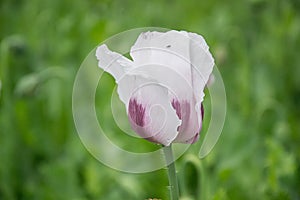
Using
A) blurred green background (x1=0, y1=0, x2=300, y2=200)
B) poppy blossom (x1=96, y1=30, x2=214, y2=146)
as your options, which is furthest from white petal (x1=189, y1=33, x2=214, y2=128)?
blurred green background (x1=0, y1=0, x2=300, y2=200)

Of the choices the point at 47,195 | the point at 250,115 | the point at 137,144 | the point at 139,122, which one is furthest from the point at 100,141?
the point at 139,122

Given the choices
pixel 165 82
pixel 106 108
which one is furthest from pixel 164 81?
pixel 106 108

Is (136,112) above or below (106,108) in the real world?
above

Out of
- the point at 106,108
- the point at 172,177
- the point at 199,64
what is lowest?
the point at 106,108

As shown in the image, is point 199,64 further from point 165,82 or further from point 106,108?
point 106,108

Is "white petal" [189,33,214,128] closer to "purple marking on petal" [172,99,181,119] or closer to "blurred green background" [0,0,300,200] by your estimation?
"purple marking on petal" [172,99,181,119]

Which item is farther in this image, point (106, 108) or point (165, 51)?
point (106, 108)
